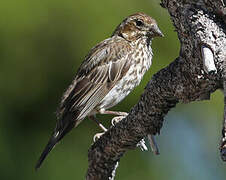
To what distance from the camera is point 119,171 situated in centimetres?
576

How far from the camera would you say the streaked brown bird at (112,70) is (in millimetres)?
5418

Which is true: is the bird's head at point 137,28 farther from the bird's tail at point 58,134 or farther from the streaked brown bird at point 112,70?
the bird's tail at point 58,134

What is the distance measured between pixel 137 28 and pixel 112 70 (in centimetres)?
47

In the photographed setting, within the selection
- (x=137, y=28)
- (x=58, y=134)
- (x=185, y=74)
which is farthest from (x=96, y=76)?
(x=185, y=74)

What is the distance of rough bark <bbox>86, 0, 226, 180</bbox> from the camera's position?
344 cm

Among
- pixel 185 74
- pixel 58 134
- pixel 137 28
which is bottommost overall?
pixel 58 134

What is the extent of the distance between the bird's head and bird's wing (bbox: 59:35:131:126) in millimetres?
94

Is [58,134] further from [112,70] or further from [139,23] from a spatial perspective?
[139,23]

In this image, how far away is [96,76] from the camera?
224 inches

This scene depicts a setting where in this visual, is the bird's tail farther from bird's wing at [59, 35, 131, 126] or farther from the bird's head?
the bird's head

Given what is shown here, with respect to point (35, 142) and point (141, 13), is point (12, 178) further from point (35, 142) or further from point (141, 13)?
point (141, 13)

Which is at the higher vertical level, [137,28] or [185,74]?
[185,74]

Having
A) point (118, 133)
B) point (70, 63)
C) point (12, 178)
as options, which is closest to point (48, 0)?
point (70, 63)

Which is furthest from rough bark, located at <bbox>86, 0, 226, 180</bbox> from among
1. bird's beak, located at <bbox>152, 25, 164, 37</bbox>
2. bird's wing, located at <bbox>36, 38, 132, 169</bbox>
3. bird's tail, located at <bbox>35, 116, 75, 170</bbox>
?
bird's beak, located at <bbox>152, 25, 164, 37</bbox>
